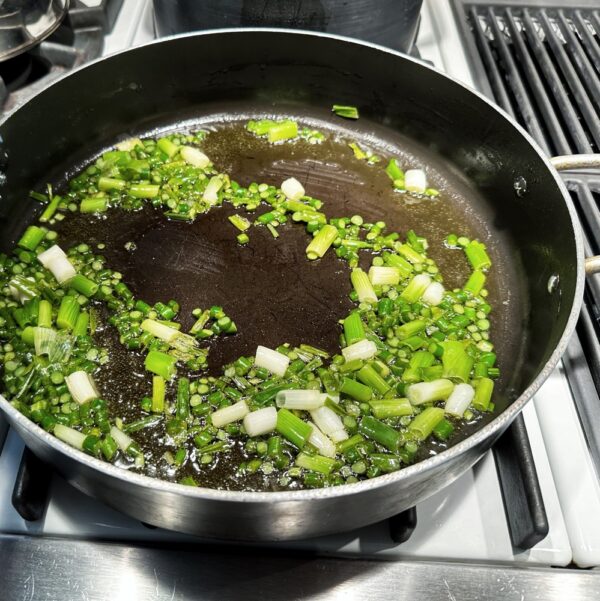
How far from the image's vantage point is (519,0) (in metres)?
2.44

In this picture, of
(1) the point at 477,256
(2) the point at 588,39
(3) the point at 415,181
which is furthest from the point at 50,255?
(2) the point at 588,39

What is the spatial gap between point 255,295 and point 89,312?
1.54ft

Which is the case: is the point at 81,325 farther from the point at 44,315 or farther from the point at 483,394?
the point at 483,394

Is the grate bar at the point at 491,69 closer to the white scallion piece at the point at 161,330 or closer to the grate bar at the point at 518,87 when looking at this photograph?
the grate bar at the point at 518,87

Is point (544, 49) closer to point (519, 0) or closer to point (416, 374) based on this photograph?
point (519, 0)

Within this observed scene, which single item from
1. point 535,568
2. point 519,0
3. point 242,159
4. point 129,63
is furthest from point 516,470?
point 519,0

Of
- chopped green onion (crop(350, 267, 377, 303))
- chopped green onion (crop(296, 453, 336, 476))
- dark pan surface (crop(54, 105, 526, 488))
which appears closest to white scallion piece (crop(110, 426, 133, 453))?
dark pan surface (crop(54, 105, 526, 488))

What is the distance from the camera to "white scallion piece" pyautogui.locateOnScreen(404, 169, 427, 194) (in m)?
1.95

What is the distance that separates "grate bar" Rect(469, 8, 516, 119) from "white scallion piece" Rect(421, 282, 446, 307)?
2.64 ft

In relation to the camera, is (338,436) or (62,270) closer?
(338,436)

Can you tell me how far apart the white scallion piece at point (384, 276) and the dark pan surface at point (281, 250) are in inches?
3.3

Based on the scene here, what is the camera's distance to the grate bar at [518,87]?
203cm

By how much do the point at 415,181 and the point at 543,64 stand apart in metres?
0.82

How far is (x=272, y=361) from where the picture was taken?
150 cm
